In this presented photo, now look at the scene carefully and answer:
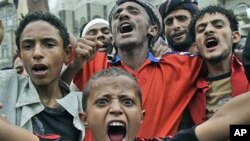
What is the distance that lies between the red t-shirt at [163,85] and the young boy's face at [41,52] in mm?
407

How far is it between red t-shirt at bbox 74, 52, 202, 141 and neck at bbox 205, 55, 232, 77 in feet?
0.36

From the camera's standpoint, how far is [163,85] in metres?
3.30

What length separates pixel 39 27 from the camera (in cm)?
309

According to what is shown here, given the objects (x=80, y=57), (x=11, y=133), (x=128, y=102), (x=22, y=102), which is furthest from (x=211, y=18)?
(x=11, y=133)

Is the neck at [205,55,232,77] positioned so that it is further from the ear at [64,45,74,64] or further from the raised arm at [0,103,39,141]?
the raised arm at [0,103,39,141]

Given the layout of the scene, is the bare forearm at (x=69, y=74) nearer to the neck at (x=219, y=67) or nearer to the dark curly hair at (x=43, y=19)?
the dark curly hair at (x=43, y=19)

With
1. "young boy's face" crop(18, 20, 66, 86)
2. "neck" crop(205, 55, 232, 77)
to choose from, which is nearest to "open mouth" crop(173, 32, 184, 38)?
"neck" crop(205, 55, 232, 77)

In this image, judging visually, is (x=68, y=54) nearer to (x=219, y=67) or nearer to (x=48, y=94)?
(x=48, y=94)

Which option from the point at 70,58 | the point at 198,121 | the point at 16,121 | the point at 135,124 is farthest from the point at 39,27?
the point at 198,121

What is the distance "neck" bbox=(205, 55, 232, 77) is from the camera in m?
3.30

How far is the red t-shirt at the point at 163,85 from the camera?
3.17 meters

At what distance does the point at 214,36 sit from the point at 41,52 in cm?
116

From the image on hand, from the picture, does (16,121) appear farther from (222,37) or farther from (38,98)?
(222,37)

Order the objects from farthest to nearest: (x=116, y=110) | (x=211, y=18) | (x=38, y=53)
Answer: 1. (x=211, y=18)
2. (x=38, y=53)
3. (x=116, y=110)
